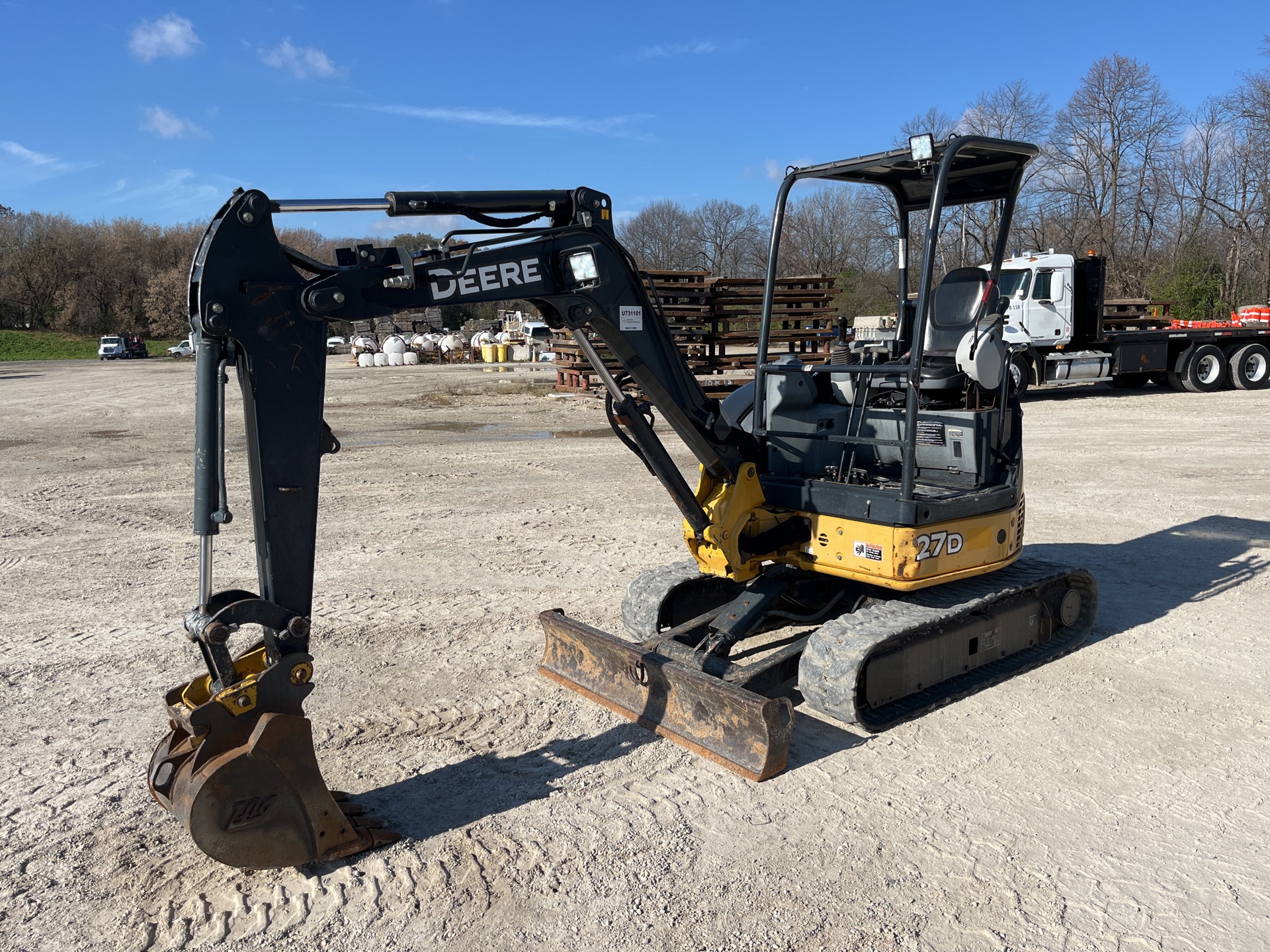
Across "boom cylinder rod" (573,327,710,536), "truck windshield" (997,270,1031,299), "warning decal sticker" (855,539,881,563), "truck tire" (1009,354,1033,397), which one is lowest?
"warning decal sticker" (855,539,881,563)

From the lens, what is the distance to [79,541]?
30.0ft

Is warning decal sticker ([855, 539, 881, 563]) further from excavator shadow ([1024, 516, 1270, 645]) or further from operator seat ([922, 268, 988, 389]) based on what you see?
excavator shadow ([1024, 516, 1270, 645])

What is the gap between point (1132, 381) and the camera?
23562 mm

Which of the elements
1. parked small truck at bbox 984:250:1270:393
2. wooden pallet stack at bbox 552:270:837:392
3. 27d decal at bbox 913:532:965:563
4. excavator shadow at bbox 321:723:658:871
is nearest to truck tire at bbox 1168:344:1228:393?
parked small truck at bbox 984:250:1270:393

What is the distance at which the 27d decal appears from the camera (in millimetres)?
5004

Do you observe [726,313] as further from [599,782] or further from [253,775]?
[253,775]

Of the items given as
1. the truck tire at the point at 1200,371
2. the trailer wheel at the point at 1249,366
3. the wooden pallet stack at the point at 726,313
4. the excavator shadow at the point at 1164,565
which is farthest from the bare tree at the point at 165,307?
the excavator shadow at the point at 1164,565

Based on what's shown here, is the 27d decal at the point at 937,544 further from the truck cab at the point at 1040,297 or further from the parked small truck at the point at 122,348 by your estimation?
the parked small truck at the point at 122,348

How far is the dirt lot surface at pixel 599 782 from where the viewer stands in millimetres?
3428

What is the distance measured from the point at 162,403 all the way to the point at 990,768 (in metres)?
23.4

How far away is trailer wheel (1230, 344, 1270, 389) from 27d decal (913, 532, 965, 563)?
2108cm

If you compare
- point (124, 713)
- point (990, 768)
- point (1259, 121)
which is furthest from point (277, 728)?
point (1259, 121)

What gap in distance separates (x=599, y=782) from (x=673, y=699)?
61cm

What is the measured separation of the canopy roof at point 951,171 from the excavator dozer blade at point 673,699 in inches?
116
